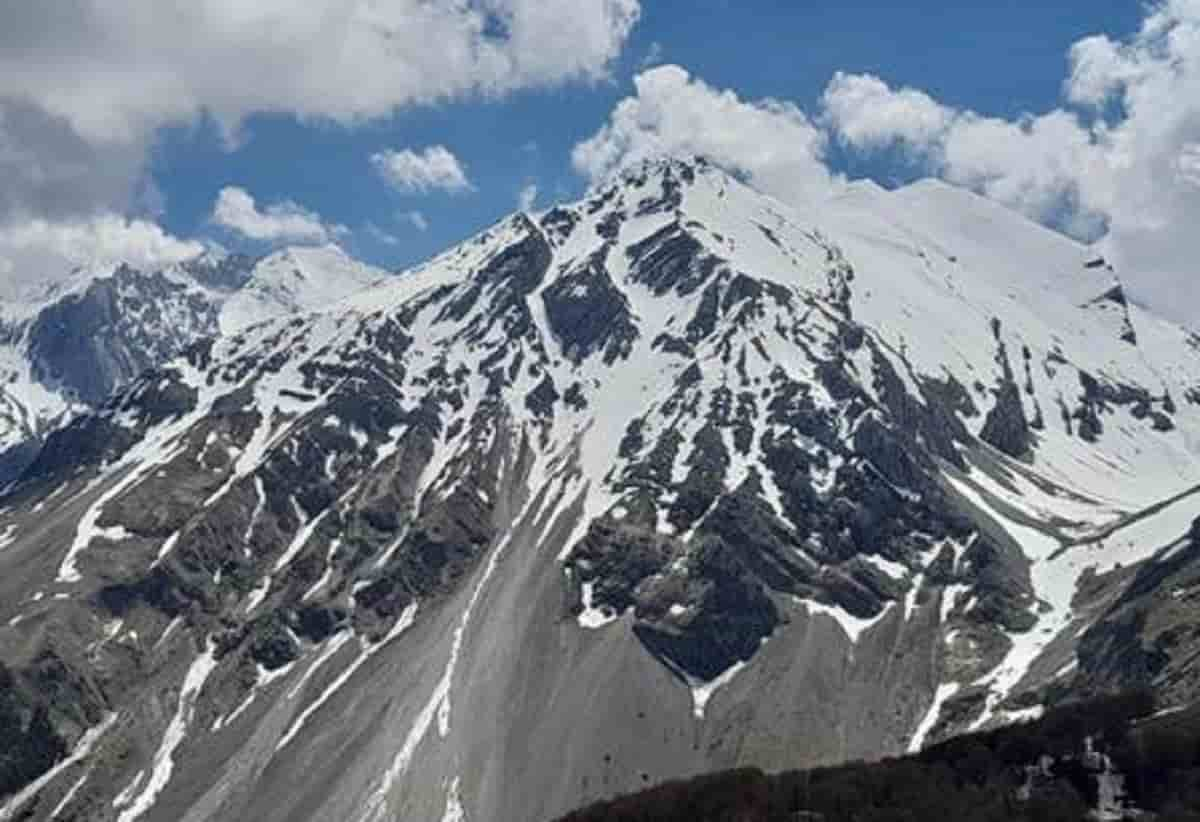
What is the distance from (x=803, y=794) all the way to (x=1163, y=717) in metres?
36.1

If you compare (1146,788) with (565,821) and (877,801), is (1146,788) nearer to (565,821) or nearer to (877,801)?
(877,801)

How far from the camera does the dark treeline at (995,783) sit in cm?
13712

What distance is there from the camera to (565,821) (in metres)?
177

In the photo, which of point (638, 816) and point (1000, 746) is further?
point (638, 816)

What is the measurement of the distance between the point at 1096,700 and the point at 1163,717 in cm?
1772

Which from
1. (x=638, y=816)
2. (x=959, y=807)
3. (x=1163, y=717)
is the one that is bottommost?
(x=1163, y=717)

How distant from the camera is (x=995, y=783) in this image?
144750 mm

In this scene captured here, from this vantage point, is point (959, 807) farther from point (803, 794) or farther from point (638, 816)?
point (638, 816)

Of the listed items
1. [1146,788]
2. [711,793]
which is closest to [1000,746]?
[1146,788]

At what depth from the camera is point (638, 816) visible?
167125 millimetres

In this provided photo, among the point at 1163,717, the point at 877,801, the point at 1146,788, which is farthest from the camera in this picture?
the point at 1163,717

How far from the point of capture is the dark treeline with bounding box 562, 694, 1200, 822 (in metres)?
137

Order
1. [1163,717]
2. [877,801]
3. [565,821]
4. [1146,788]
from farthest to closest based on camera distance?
1. [565,821]
2. [1163,717]
3. [877,801]
4. [1146,788]

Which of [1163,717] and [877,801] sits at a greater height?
[877,801]
